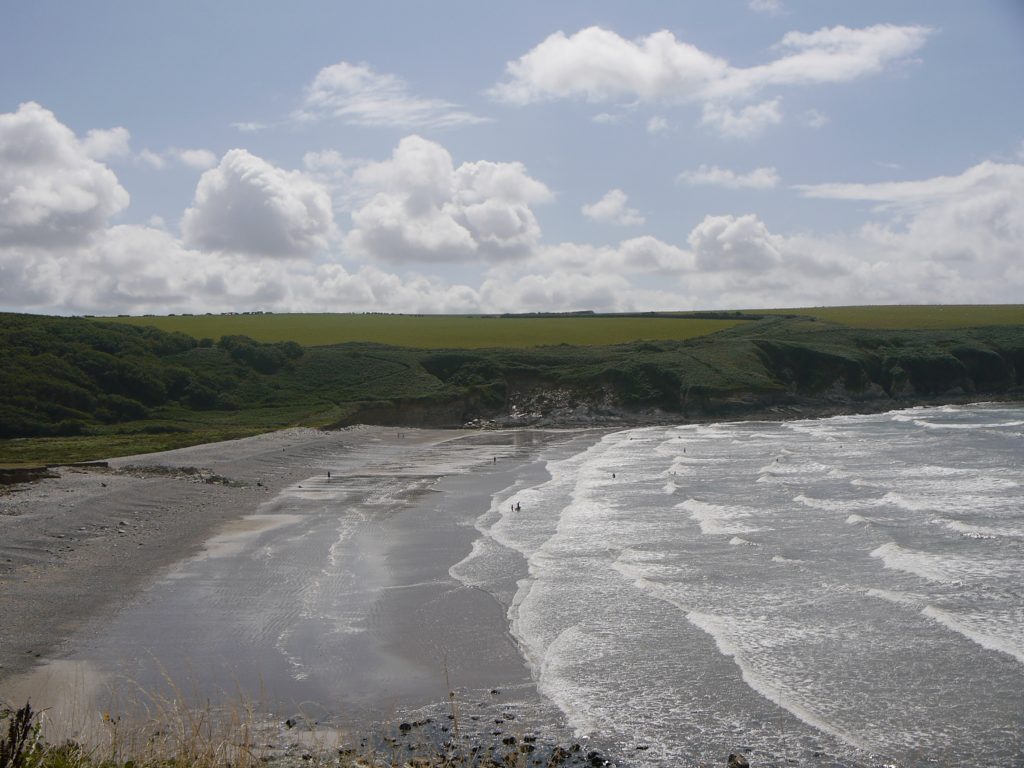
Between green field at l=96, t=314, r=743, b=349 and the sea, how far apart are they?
66.2 metres

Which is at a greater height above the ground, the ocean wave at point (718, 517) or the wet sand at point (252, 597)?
the wet sand at point (252, 597)

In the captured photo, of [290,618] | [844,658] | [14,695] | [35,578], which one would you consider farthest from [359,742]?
[35,578]

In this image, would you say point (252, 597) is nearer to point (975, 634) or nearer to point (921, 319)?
point (975, 634)

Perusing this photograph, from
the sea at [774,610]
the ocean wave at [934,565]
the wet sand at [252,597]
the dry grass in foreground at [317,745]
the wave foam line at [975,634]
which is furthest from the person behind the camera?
the ocean wave at [934,565]

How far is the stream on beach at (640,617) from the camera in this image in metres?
13.1

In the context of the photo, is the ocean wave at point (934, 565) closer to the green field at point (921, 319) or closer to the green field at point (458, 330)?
the green field at point (458, 330)

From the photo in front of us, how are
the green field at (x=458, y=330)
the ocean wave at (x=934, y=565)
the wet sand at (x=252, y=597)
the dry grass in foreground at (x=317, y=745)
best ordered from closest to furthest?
the dry grass in foreground at (x=317, y=745) → the wet sand at (x=252, y=597) → the ocean wave at (x=934, y=565) → the green field at (x=458, y=330)

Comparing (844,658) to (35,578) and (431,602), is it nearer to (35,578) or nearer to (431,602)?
(431,602)

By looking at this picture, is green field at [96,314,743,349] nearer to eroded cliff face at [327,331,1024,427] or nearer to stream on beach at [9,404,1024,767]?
eroded cliff face at [327,331,1024,427]

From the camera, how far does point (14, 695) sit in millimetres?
13328

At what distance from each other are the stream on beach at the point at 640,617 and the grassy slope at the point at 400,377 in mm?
28214

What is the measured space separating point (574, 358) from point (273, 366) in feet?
88.8

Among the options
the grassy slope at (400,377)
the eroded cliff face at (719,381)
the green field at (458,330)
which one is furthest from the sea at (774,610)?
the green field at (458,330)

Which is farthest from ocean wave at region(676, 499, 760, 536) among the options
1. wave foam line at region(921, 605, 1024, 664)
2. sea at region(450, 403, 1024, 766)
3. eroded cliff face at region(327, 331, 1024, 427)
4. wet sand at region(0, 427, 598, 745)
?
eroded cliff face at region(327, 331, 1024, 427)
